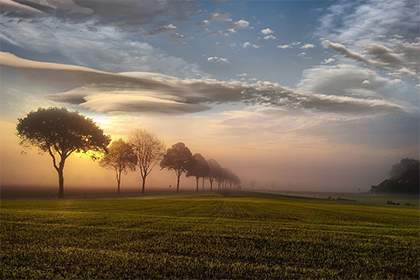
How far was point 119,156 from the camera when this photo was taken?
334 feet

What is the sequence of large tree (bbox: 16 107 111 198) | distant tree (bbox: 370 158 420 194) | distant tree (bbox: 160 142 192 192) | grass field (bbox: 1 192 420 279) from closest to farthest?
grass field (bbox: 1 192 420 279) → large tree (bbox: 16 107 111 198) → distant tree (bbox: 160 142 192 192) → distant tree (bbox: 370 158 420 194)

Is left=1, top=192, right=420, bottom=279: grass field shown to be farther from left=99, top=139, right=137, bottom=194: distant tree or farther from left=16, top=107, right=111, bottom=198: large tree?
left=99, top=139, right=137, bottom=194: distant tree

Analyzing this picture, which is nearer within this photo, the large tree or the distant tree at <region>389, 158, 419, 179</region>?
the large tree

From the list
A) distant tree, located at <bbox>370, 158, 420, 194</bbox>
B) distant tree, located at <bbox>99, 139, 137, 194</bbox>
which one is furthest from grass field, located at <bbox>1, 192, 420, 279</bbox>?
distant tree, located at <bbox>370, 158, 420, 194</bbox>

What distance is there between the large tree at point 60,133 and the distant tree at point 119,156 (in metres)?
27.0

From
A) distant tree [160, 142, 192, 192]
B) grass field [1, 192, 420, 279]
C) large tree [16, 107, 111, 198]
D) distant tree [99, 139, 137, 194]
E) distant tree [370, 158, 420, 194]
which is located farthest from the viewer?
distant tree [370, 158, 420, 194]

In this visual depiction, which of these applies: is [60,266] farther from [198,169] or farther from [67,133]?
[198,169]

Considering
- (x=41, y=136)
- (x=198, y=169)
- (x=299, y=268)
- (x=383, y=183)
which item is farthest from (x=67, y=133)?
(x=383, y=183)

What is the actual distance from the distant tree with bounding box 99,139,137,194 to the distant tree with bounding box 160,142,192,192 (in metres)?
19.1

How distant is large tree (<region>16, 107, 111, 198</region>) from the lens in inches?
2662

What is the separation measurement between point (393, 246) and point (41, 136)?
222 feet

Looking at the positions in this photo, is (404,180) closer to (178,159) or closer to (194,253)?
(178,159)

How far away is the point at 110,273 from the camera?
11.7 metres

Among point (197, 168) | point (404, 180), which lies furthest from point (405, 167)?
point (197, 168)
